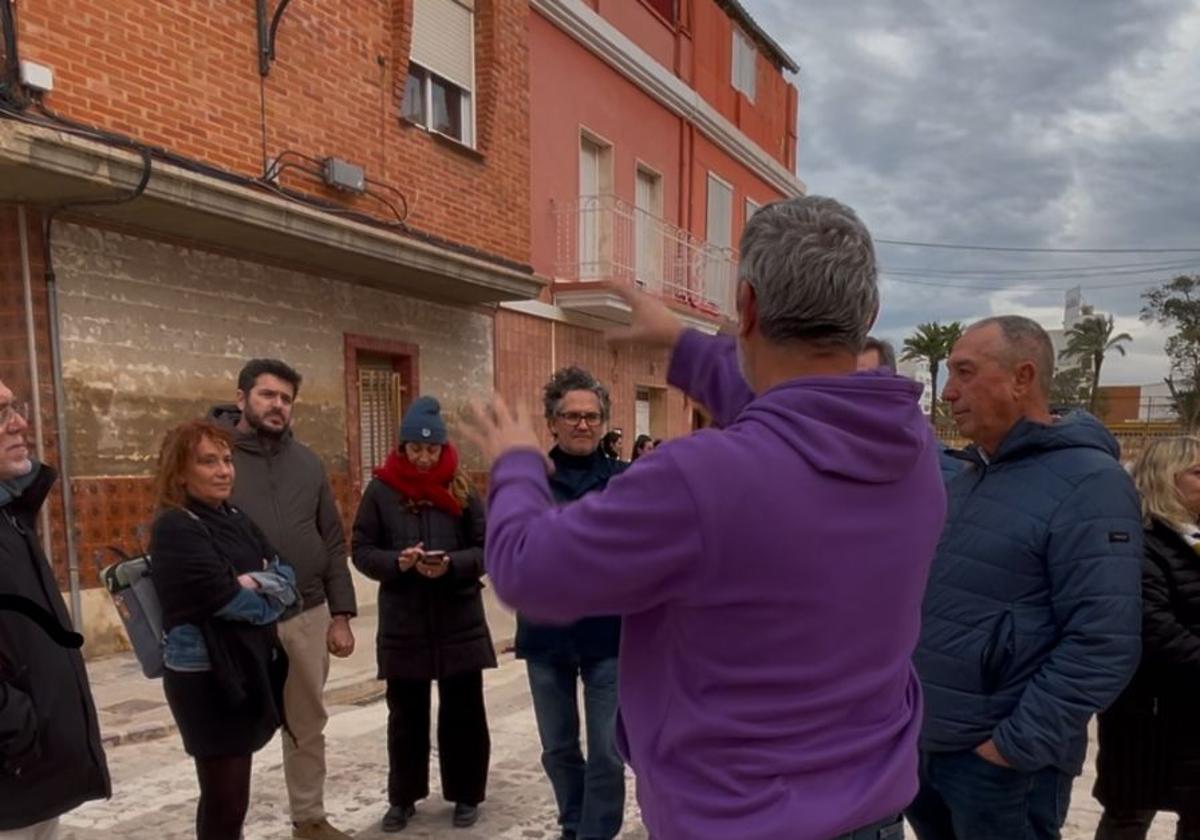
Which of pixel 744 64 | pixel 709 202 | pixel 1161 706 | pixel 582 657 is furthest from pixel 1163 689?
pixel 744 64

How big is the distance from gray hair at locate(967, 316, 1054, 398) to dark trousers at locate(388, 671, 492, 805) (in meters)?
2.68

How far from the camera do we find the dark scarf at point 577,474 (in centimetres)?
341

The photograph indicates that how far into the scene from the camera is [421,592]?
12.8 feet

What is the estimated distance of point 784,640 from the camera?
1.25 meters

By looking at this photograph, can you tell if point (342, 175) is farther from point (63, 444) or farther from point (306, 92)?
point (63, 444)

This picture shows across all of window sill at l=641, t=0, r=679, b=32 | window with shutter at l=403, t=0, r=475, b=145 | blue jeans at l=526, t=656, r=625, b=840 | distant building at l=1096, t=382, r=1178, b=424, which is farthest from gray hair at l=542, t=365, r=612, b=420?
distant building at l=1096, t=382, r=1178, b=424

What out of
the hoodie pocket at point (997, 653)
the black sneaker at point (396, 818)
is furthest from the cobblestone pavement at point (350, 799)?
the hoodie pocket at point (997, 653)

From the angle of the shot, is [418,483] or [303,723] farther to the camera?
[418,483]

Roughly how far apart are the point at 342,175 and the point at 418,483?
5.17 meters

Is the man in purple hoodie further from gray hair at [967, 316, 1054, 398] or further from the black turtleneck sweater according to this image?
the black turtleneck sweater

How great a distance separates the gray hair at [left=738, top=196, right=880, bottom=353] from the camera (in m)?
1.27

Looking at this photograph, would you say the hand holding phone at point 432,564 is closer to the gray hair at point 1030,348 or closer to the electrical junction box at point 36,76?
the gray hair at point 1030,348

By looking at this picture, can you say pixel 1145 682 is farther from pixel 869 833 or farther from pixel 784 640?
pixel 784 640

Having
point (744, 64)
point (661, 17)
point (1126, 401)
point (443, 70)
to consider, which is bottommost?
point (1126, 401)
